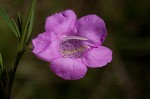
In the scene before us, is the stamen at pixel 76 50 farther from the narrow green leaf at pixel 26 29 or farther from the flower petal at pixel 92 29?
the narrow green leaf at pixel 26 29

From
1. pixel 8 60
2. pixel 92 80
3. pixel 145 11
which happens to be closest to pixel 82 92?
pixel 92 80

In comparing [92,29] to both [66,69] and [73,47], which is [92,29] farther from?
[66,69]

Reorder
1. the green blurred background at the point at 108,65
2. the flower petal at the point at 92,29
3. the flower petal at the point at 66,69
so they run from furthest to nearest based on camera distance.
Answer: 1. the green blurred background at the point at 108,65
2. the flower petal at the point at 92,29
3. the flower petal at the point at 66,69

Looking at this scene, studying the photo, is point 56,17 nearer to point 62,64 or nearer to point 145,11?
point 62,64

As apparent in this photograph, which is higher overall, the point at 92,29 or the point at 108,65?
the point at 92,29

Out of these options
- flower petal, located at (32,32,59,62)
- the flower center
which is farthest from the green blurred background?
flower petal, located at (32,32,59,62)

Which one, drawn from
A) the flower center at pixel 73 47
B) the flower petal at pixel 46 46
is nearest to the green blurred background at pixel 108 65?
the flower center at pixel 73 47

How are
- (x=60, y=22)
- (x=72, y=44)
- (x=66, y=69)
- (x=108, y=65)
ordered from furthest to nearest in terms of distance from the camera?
(x=108, y=65), (x=72, y=44), (x=60, y=22), (x=66, y=69)

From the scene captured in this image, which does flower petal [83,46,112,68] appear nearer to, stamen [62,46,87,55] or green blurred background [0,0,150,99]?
stamen [62,46,87,55]

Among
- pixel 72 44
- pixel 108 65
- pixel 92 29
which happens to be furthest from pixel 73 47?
pixel 108 65
